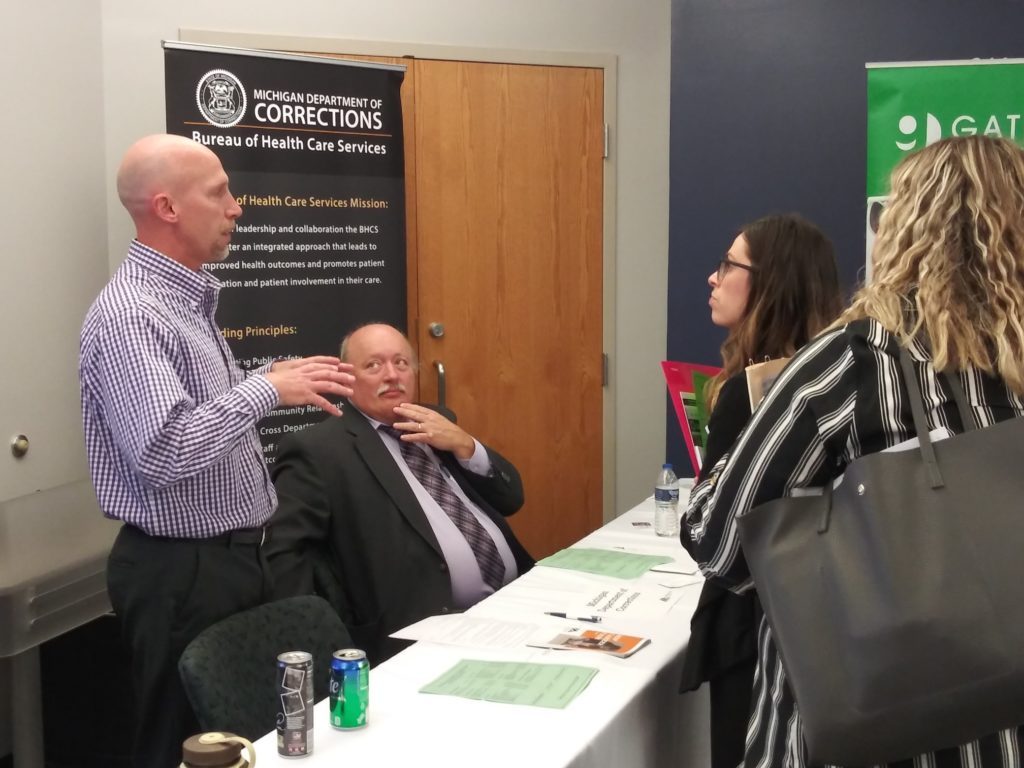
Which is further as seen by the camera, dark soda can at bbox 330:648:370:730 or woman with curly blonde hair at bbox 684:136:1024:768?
dark soda can at bbox 330:648:370:730

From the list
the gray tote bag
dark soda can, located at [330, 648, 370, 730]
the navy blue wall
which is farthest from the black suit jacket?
the navy blue wall

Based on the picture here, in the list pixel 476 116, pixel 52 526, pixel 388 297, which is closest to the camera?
pixel 52 526

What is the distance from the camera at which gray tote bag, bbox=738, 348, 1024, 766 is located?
4.03 feet

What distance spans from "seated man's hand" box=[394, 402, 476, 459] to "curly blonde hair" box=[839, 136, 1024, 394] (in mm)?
1608

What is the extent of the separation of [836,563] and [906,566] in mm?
84

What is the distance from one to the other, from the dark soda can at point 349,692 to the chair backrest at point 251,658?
10 centimetres

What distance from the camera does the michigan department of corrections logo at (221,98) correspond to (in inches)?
147

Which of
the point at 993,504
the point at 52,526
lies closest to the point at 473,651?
the point at 993,504

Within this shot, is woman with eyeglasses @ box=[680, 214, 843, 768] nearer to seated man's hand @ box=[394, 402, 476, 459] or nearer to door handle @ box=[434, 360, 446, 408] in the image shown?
seated man's hand @ box=[394, 402, 476, 459]

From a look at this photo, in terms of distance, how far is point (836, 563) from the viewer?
1.31 metres

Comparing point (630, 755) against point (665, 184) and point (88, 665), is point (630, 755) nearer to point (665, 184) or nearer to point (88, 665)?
point (88, 665)

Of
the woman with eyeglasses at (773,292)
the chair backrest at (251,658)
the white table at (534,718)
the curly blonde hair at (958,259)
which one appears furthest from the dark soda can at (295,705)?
the woman with eyeglasses at (773,292)

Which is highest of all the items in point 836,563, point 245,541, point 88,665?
point 836,563

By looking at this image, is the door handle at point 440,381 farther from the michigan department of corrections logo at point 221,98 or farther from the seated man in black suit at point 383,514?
the seated man in black suit at point 383,514
